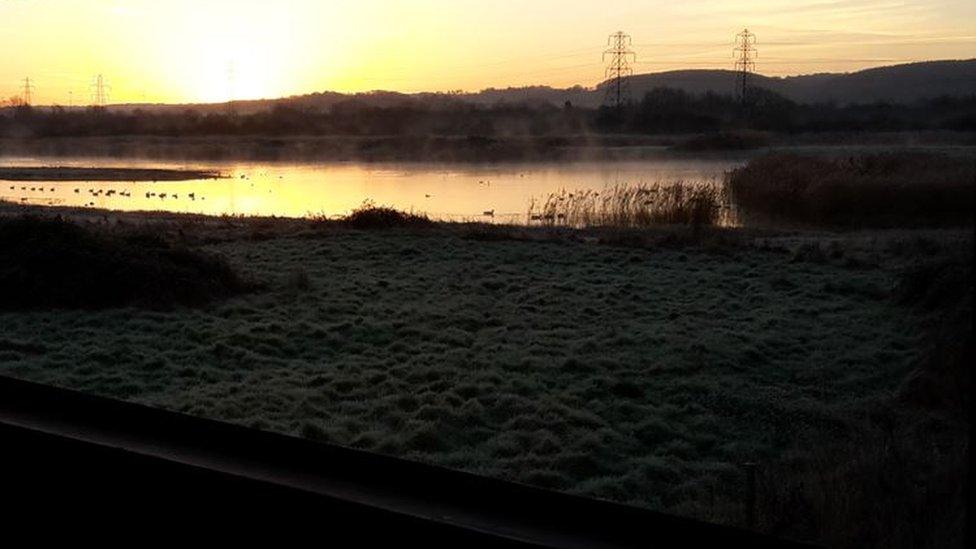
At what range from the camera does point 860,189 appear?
11.2 metres

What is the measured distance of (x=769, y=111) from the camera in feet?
105

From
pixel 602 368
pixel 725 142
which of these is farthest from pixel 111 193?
pixel 602 368

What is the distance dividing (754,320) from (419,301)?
397cm

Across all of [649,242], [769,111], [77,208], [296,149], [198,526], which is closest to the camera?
[198,526]

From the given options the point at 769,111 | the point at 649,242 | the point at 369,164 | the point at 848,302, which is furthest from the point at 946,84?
the point at 369,164

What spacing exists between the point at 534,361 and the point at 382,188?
28.9 meters

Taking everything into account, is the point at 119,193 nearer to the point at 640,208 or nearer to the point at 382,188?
the point at 382,188

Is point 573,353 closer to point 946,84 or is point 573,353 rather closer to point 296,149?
point 946,84

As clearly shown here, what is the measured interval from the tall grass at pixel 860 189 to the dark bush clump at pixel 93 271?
777cm

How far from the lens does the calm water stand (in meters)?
29.0

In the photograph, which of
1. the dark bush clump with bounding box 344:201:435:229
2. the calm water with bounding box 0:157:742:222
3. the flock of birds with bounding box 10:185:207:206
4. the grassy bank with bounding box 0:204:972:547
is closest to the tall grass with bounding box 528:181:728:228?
the calm water with bounding box 0:157:742:222

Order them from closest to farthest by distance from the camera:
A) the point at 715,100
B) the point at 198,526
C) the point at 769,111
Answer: the point at 198,526, the point at 769,111, the point at 715,100

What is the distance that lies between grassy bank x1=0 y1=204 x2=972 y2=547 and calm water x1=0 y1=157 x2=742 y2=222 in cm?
1249

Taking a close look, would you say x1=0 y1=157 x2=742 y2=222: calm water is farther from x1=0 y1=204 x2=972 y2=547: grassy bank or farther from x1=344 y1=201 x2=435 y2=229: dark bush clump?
x1=0 y1=204 x2=972 y2=547: grassy bank
